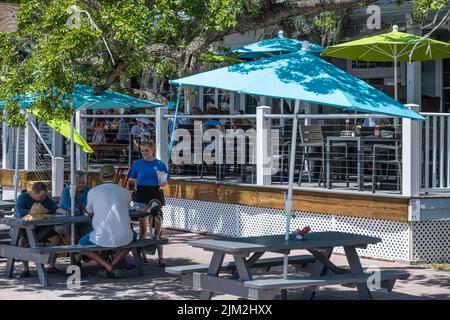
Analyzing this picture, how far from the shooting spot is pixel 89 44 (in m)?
10.8

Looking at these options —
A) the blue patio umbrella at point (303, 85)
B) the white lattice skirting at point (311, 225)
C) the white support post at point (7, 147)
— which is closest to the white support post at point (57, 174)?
the white support post at point (7, 147)

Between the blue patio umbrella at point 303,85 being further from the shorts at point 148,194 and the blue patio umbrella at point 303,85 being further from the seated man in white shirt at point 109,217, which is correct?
the shorts at point 148,194

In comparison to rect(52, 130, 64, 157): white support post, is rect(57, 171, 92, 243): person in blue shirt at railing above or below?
below

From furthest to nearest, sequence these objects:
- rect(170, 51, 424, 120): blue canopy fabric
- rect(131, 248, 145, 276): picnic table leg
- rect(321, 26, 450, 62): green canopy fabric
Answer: rect(321, 26, 450, 62): green canopy fabric → rect(131, 248, 145, 276): picnic table leg → rect(170, 51, 424, 120): blue canopy fabric

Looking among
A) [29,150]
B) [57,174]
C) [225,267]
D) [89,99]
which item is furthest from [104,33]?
[29,150]

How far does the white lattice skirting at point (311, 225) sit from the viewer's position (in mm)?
12641

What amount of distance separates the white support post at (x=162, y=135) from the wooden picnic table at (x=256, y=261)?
687 centimetres

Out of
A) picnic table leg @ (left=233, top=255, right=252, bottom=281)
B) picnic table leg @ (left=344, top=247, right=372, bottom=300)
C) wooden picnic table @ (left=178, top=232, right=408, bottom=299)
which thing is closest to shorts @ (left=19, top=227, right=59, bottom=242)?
wooden picnic table @ (left=178, top=232, right=408, bottom=299)

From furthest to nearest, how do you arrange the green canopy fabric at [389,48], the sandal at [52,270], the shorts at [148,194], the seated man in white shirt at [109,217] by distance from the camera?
the green canopy fabric at [389,48] < the shorts at [148,194] < the sandal at [52,270] < the seated man in white shirt at [109,217]

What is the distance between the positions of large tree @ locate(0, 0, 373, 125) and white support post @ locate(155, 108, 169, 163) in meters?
3.75

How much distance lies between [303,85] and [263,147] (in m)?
5.35

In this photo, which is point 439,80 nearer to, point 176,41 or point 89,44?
point 176,41

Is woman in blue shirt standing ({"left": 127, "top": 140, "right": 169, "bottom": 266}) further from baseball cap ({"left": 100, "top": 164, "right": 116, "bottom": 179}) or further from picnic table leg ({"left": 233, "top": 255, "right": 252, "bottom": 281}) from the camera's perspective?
picnic table leg ({"left": 233, "top": 255, "right": 252, "bottom": 281})

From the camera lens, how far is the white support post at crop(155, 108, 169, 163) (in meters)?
16.5
